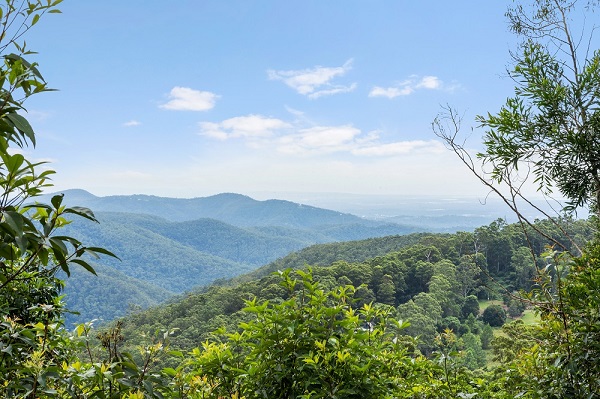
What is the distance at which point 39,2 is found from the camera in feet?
3.34

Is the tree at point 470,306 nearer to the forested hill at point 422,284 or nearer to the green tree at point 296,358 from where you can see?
the forested hill at point 422,284

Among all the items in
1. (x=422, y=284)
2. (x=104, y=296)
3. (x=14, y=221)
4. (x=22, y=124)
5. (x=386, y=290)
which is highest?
(x=22, y=124)


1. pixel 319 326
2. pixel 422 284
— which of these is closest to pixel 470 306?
pixel 422 284


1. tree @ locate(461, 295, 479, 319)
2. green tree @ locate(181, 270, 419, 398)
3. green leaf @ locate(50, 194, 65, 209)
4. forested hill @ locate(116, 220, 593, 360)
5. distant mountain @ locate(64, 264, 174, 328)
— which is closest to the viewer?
green leaf @ locate(50, 194, 65, 209)

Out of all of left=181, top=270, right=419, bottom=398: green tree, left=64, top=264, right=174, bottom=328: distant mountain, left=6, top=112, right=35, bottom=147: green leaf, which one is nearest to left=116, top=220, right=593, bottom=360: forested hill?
left=181, top=270, right=419, bottom=398: green tree

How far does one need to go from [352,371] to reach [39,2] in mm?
1601

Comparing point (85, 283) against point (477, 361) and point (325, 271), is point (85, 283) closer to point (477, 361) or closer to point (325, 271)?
point (325, 271)

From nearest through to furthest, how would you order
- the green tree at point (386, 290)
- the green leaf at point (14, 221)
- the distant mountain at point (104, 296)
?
the green leaf at point (14, 221) < the green tree at point (386, 290) < the distant mountain at point (104, 296)

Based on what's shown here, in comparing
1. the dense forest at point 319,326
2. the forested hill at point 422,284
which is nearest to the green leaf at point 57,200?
the dense forest at point 319,326

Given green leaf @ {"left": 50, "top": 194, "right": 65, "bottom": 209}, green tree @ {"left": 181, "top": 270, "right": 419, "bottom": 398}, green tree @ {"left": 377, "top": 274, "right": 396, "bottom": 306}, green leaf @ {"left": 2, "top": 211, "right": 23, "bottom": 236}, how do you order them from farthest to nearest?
green tree @ {"left": 377, "top": 274, "right": 396, "bottom": 306}
green tree @ {"left": 181, "top": 270, "right": 419, "bottom": 398}
green leaf @ {"left": 50, "top": 194, "right": 65, "bottom": 209}
green leaf @ {"left": 2, "top": 211, "right": 23, "bottom": 236}

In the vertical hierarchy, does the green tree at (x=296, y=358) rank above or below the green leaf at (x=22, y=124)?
below

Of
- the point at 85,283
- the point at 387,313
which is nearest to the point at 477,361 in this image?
the point at 387,313

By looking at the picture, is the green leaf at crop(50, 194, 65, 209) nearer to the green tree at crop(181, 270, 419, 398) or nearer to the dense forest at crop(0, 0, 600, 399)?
the dense forest at crop(0, 0, 600, 399)

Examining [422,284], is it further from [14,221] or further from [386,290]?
[14,221]
